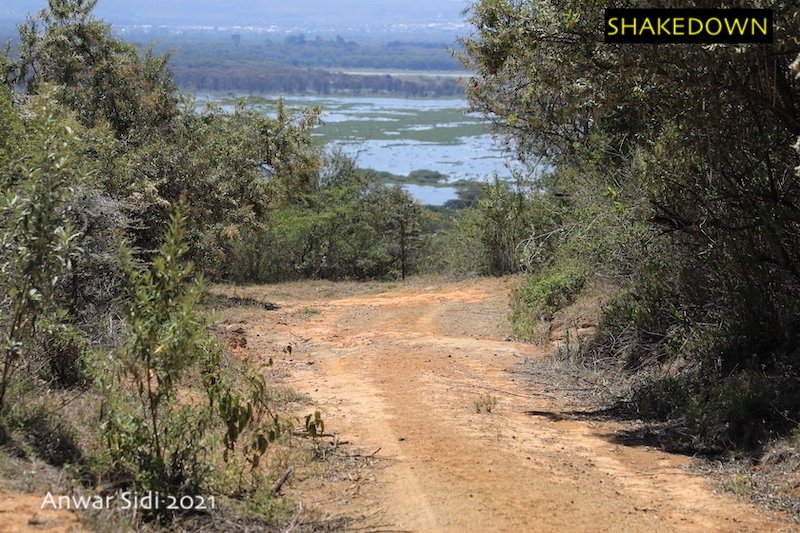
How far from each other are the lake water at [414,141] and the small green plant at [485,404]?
53761 millimetres

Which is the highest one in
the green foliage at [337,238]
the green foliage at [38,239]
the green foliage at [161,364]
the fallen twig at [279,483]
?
the green foliage at [38,239]

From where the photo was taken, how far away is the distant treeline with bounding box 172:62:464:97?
110312 millimetres

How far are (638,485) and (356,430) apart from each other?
263 centimetres

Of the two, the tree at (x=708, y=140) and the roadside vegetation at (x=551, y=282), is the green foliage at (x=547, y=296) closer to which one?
the roadside vegetation at (x=551, y=282)

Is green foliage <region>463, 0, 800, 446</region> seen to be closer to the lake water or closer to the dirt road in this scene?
the dirt road

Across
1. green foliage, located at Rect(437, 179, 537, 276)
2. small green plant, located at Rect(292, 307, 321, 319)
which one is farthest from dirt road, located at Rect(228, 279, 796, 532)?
green foliage, located at Rect(437, 179, 537, 276)

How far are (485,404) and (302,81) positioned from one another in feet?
468

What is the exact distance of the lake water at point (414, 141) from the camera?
247 feet

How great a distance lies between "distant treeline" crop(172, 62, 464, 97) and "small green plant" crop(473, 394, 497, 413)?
9572cm

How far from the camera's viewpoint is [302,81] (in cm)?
14750

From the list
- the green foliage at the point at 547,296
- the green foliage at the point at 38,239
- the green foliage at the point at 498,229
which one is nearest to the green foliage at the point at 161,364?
the green foliage at the point at 38,239

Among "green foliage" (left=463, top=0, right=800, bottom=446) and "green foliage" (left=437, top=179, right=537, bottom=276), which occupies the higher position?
"green foliage" (left=463, top=0, right=800, bottom=446)

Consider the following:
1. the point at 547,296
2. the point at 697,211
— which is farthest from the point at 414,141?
the point at 697,211

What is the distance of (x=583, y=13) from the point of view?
29.9ft
